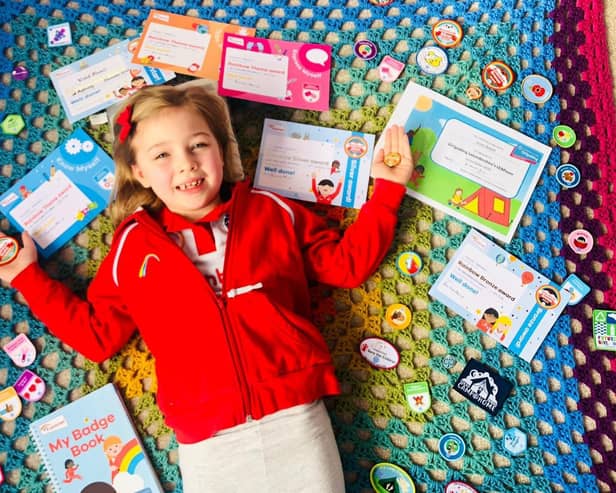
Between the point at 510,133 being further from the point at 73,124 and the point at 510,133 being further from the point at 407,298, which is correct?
the point at 73,124

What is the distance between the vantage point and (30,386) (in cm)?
100

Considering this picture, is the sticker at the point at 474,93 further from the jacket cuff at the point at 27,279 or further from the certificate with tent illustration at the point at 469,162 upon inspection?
the jacket cuff at the point at 27,279

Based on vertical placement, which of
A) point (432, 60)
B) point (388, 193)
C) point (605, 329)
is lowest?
point (605, 329)

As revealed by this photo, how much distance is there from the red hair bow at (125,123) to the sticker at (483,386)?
2.46 feet

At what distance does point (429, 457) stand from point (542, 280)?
1.31 ft

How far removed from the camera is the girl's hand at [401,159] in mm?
1004

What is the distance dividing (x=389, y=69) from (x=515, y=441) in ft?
2.53

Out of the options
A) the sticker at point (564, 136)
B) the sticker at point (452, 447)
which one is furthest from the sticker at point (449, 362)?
the sticker at point (564, 136)

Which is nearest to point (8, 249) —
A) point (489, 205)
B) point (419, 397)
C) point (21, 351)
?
point (21, 351)

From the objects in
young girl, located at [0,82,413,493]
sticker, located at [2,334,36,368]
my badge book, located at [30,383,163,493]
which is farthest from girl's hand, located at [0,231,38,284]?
my badge book, located at [30,383,163,493]

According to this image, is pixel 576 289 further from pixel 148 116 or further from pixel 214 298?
pixel 148 116

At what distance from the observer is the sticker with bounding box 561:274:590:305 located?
3.35 feet

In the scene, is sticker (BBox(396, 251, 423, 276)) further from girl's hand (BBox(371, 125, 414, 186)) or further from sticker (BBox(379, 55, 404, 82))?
sticker (BBox(379, 55, 404, 82))

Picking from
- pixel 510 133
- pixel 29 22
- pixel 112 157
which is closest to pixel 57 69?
pixel 29 22
